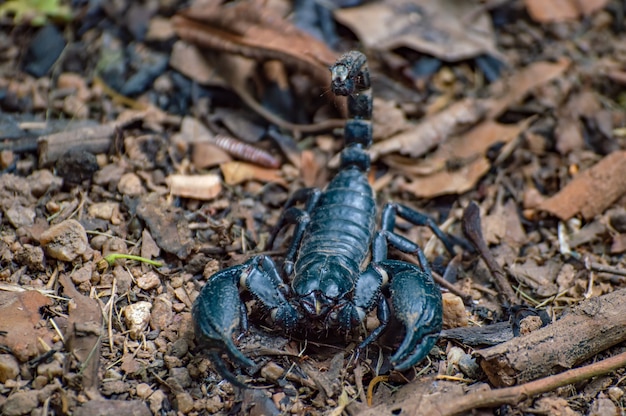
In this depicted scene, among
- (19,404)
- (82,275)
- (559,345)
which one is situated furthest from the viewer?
(82,275)

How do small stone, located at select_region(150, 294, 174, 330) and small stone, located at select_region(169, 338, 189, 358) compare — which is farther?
small stone, located at select_region(150, 294, 174, 330)

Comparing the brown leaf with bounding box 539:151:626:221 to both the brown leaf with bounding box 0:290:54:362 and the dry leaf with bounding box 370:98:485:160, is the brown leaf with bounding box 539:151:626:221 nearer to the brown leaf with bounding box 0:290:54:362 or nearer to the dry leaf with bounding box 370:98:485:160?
the dry leaf with bounding box 370:98:485:160

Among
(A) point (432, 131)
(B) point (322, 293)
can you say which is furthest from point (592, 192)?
(B) point (322, 293)

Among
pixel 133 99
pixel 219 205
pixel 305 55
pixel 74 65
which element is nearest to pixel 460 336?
pixel 219 205

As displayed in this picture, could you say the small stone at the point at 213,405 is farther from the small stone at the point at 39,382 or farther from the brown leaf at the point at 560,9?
the brown leaf at the point at 560,9

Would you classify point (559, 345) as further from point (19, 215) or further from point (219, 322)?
point (19, 215)

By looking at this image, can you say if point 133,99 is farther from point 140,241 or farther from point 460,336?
point 460,336

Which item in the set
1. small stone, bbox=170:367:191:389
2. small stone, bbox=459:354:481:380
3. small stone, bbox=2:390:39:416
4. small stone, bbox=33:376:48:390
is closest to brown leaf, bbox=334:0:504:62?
small stone, bbox=459:354:481:380
